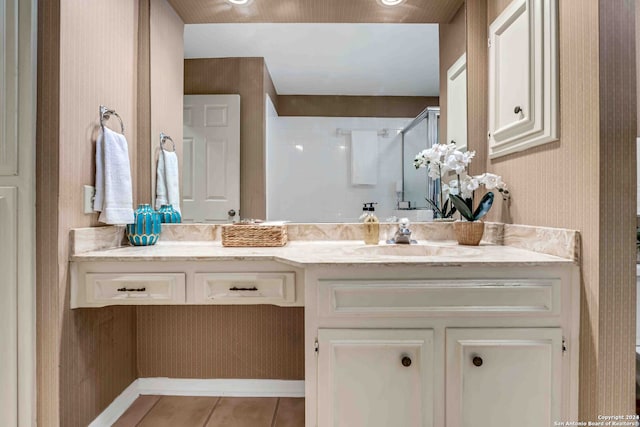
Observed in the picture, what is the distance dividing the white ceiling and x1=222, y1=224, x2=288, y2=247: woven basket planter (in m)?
0.75

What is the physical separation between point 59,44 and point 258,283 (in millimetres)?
1124

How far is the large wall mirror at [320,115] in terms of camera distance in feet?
6.13

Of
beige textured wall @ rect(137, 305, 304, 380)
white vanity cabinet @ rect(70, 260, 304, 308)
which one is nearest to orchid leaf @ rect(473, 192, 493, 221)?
white vanity cabinet @ rect(70, 260, 304, 308)

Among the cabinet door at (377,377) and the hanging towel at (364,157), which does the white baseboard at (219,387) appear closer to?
the cabinet door at (377,377)

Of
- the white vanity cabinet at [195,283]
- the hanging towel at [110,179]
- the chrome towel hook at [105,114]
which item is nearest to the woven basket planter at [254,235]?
the white vanity cabinet at [195,283]

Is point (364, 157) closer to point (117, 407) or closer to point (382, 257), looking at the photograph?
point (382, 257)

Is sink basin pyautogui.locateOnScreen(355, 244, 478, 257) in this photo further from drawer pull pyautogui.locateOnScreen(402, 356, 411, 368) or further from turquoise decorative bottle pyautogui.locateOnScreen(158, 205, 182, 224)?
turquoise decorative bottle pyautogui.locateOnScreen(158, 205, 182, 224)

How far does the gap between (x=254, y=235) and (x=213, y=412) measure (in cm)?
88

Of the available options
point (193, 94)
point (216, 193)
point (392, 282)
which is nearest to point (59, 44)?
point (193, 94)

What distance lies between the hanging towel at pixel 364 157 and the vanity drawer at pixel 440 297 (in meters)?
0.77

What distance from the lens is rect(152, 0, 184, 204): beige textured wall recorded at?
1827mm

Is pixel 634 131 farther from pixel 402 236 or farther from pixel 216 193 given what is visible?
pixel 216 193

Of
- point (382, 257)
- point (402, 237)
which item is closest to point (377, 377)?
point (382, 257)

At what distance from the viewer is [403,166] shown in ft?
6.16
